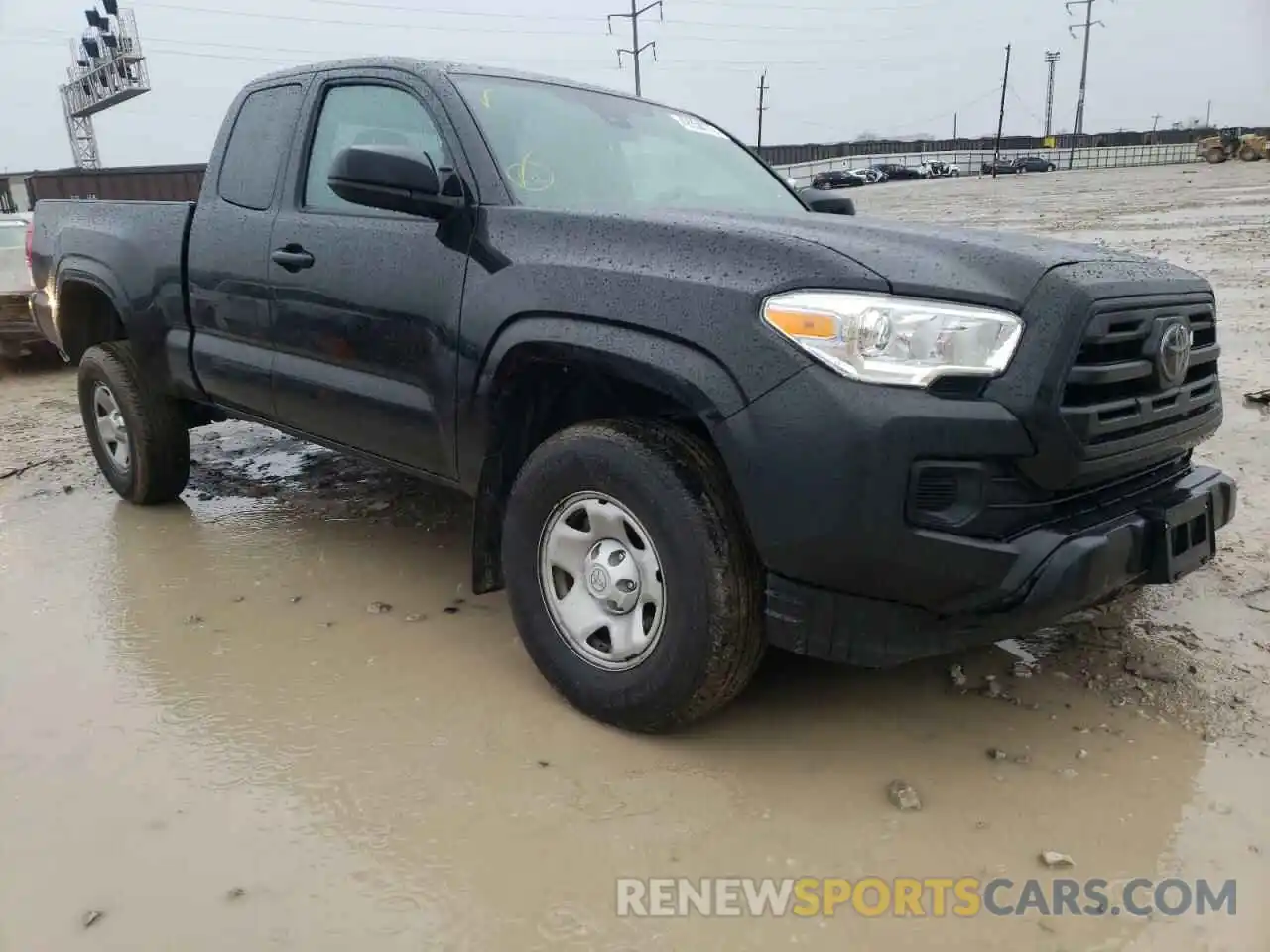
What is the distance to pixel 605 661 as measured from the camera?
8.67 feet

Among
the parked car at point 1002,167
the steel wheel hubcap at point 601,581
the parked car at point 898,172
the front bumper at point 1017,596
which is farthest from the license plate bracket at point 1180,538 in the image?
the parked car at point 898,172

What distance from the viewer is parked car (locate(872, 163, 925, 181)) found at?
189ft

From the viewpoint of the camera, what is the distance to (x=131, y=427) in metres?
4.53

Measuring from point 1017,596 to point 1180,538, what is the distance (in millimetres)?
555

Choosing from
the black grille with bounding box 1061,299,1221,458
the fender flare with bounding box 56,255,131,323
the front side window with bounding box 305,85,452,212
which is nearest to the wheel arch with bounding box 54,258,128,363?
the fender flare with bounding box 56,255,131,323

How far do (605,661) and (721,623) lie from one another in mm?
450

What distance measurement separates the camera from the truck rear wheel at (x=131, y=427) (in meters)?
4.50

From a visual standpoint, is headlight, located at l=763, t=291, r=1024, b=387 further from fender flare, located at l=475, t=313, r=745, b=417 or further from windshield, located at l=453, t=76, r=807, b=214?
windshield, located at l=453, t=76, r=807, b=214

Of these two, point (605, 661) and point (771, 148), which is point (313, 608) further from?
point (771, 148)

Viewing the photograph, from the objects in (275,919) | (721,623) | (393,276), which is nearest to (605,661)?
(721,623)

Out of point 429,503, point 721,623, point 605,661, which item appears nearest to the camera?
point 721,623

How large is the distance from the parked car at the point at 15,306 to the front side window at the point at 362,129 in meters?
5.66

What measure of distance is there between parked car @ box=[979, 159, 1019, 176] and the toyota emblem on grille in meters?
56.8

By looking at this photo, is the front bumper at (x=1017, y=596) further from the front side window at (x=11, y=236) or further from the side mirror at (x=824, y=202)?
the front side window at (x=11, y=236)
